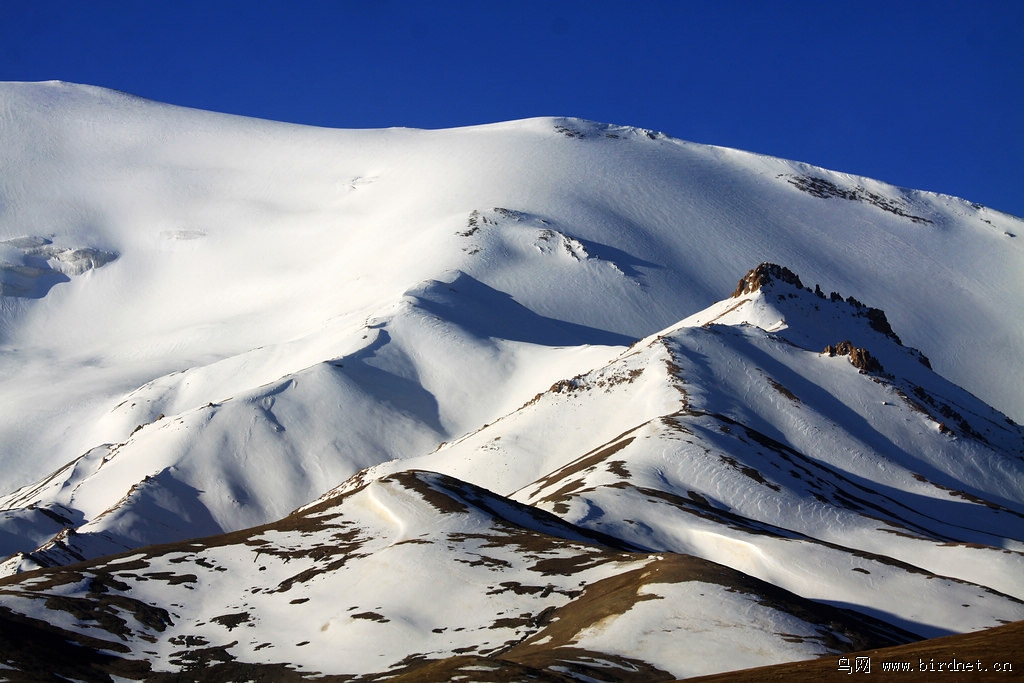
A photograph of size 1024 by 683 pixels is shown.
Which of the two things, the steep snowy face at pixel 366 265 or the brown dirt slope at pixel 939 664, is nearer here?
the brown dirt slope at pixel 939 664

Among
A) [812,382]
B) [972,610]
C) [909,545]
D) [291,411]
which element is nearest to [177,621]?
[972,610]

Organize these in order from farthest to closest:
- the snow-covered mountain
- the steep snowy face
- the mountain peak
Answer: the steep snowy face
the mountain peak
the snow-covered mountain

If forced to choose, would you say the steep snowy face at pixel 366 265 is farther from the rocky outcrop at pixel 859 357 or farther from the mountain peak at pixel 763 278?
the rocky outcrop at pixel 859 357

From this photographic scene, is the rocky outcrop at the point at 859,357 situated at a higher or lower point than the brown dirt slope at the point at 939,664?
higher

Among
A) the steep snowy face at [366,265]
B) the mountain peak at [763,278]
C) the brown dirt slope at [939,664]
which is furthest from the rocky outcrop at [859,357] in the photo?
the brown dirt slope at [939,664]

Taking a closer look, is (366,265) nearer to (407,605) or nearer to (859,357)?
(859,357)

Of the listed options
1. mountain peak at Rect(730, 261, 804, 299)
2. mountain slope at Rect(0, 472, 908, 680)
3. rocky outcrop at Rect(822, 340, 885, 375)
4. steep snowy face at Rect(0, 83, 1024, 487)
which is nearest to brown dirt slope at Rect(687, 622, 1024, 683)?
mountain slope at Rect(0, 472, 908, 680)

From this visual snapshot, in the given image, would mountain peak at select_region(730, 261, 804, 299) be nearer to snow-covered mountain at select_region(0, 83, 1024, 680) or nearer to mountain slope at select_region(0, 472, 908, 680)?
snow-covered mountain at select_region(0, 83, 1024, 680)

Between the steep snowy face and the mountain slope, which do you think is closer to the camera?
the mountain slope

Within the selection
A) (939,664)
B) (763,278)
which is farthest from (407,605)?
(763,278)
